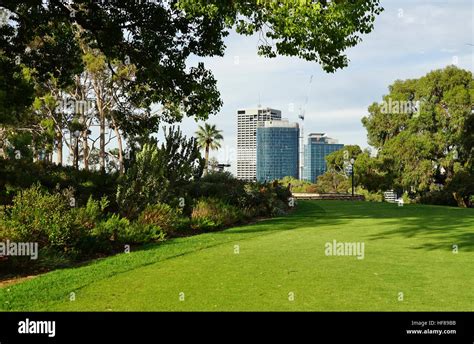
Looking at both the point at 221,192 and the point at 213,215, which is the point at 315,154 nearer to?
the point at 221,192

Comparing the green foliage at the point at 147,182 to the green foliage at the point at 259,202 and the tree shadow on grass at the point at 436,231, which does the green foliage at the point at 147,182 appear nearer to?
the green foliage at the point at 259,202

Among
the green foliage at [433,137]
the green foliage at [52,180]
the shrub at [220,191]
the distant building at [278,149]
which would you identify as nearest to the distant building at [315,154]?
the distant building at [278,149]

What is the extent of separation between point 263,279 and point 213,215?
393 inches

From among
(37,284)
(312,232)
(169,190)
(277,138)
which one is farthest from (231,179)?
(277,138)

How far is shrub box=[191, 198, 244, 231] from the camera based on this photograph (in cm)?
1725

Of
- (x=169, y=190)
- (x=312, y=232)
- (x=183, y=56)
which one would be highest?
(x=183, y=56)

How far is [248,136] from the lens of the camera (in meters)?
135

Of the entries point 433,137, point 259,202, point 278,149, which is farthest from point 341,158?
point 278,149

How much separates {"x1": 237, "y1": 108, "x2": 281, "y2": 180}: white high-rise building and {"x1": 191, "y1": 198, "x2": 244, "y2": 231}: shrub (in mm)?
106444

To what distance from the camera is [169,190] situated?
723 inches

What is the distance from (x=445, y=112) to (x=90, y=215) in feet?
136

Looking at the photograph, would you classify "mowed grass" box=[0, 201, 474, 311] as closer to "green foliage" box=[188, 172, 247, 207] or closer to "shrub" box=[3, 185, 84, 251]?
"shrub" box=[3, 185, 84, 251]
